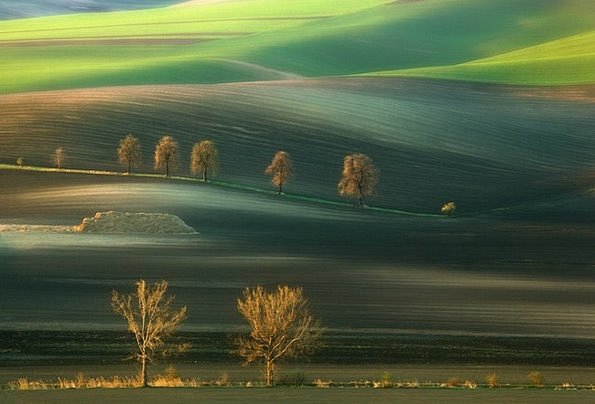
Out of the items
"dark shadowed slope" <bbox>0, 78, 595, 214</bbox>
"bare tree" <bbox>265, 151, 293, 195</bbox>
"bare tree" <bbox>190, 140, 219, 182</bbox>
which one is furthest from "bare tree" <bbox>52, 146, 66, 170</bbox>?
"bare tree" <bbox>265, 151, 293, 195</bbox>

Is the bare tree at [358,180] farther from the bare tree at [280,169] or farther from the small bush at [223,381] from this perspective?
the small bush at [223,381]

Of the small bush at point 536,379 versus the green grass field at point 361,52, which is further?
the green grass field at point 361,52

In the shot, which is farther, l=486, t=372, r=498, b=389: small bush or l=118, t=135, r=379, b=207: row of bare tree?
l=118, t=135, r=379, b=207: row of bare tree

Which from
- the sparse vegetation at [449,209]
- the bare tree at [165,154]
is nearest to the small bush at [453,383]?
the sparse vegetation at [449,209]

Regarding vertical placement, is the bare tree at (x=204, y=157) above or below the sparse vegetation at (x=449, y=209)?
above

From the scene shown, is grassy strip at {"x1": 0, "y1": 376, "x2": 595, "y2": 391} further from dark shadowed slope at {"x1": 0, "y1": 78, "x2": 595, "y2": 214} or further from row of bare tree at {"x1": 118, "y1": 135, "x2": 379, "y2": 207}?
dark shadowed slope at {"x1": 0, "y1": 78, "x2": 595, "y2": 214}

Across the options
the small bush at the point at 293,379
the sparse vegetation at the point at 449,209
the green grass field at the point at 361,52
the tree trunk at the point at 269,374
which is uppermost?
the green grass field at the point at 361,52

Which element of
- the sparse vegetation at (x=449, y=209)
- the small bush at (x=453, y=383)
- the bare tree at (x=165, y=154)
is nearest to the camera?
the small bush at (x=453, y=383)
